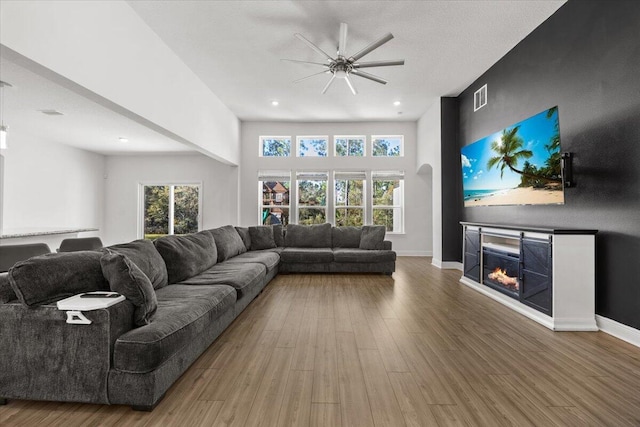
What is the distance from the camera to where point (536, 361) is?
2.43 metres

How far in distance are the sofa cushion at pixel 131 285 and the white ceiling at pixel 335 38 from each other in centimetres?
310

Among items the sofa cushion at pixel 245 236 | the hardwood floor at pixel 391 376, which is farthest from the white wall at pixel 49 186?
the hardwood floor at pixel 391 376

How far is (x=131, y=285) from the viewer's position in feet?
6.40

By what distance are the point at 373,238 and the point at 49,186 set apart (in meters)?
7.63

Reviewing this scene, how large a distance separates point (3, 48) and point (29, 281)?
1737 millimetres

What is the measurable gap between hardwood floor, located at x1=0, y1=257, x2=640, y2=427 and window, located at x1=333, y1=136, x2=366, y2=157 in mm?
5592

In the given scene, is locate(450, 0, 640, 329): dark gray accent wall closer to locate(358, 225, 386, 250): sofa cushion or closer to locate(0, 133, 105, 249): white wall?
locate(358, 225, 386, 250): sofa cushion

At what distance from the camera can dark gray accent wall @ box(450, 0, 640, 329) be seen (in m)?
2.82

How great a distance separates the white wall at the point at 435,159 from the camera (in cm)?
673

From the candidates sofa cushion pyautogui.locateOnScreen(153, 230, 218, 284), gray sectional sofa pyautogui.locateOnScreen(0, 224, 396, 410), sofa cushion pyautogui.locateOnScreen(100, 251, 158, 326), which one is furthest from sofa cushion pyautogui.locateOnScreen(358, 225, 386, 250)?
sofa cushion pyautogui.locateOnScreen(100, 251, 158, 326)

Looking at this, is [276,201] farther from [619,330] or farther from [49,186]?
[619,330]

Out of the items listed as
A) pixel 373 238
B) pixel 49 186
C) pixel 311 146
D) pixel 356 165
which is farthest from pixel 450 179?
pixel 49 186

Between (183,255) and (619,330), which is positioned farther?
(183,255)

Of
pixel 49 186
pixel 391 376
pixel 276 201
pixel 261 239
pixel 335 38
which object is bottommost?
pixel 391 376
